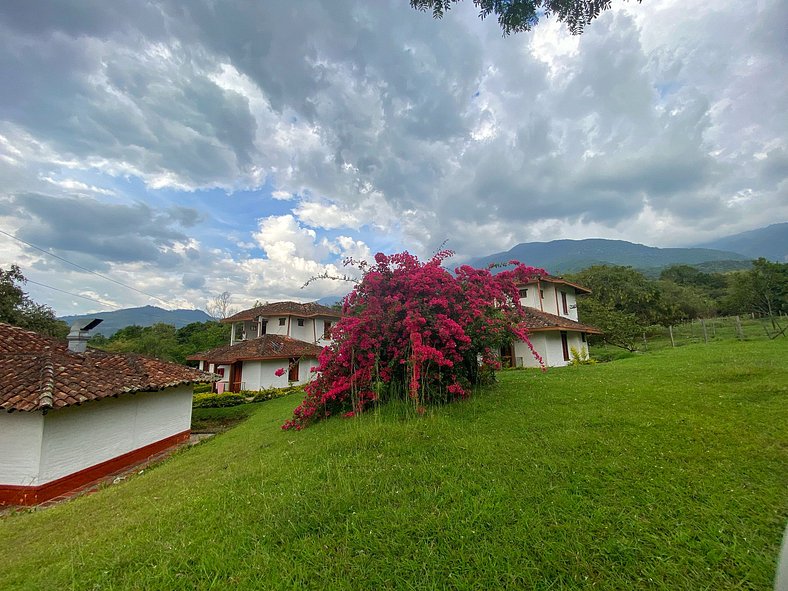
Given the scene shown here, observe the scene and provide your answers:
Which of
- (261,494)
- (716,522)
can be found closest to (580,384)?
(716,522)

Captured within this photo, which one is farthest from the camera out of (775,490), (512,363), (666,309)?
(666,309)

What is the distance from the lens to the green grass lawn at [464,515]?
7.73ft

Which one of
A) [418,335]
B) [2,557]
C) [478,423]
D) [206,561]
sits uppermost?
[418,335]

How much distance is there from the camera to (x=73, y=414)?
24.9ft

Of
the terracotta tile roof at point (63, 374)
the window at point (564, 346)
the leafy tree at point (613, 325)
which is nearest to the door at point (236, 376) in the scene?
the terracotta tile roof at point (63, 374)

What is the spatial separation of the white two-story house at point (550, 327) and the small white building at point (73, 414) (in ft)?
44.3

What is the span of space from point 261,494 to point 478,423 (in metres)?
3.17

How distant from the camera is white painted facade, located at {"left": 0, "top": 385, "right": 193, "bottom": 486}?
22.5 feet

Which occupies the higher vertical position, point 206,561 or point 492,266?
point 492,266

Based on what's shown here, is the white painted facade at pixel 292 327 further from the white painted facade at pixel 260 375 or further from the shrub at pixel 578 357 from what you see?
the shrub at pixel 578 357

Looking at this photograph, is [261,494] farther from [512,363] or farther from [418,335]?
[512,363]

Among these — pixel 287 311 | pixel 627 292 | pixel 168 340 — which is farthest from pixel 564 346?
pixel 168 340

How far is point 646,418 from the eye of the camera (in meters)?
4.95

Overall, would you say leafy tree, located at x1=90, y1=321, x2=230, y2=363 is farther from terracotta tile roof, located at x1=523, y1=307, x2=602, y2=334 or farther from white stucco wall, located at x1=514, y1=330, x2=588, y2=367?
terracotta tile roof, located at x1=523, y1=307, x2=602, y2=334
